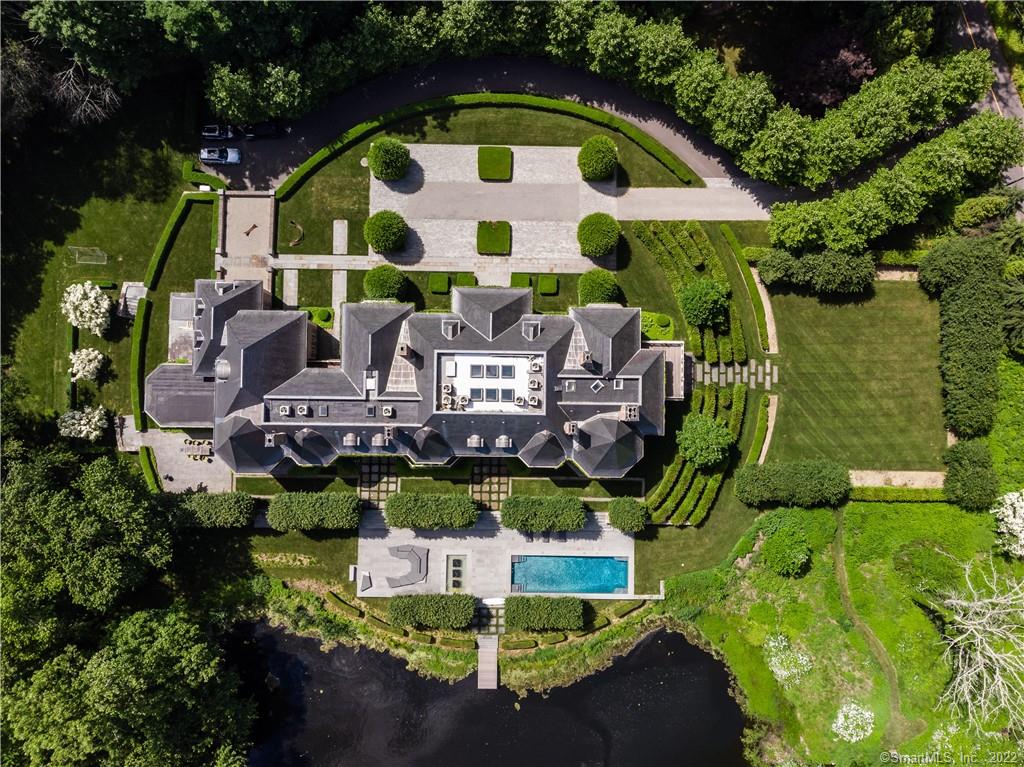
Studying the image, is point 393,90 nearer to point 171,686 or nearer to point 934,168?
point 934,168

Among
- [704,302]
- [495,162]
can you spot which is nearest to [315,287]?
[495,162]

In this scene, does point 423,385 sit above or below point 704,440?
above

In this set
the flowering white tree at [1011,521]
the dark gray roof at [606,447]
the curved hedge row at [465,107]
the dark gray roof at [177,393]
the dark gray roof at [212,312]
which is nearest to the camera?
the dark gray roof at [606,447]

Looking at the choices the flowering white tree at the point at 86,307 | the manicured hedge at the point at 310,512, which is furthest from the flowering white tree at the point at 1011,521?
the flowering white tree at the point at 86,307

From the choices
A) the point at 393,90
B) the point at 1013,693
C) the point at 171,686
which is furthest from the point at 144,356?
the point at 1013,693

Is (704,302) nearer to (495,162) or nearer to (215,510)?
(495,162)

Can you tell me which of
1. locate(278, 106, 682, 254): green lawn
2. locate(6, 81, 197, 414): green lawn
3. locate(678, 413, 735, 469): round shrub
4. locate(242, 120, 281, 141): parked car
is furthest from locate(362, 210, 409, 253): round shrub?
locate(678, 413, 735, 469): round shrub

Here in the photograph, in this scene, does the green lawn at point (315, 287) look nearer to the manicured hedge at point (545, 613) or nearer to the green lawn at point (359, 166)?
the green lawn at point (359, 166)
